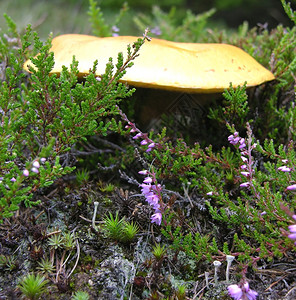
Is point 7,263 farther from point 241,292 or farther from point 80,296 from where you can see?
point 241,292

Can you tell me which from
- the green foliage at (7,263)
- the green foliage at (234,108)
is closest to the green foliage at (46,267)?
the green foliage at (7,263)

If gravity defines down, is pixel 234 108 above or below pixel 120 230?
above

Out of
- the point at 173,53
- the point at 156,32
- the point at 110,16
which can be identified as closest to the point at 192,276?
the point at 173,53

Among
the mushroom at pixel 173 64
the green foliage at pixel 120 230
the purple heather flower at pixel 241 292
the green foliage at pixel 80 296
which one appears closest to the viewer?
the purple heather flower at pixel 241 292

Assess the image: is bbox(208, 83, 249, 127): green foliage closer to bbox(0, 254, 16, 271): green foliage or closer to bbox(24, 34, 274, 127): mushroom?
bbox(24, 34, 274, 127): mushroom

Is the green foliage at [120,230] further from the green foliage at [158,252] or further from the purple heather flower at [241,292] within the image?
the purple heather flower at [241,292]

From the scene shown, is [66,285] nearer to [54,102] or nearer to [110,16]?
[54,102]

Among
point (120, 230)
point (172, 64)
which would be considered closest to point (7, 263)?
point (120, 230)

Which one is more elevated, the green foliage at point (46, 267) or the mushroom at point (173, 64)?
the mushroom at point (173, 64)
